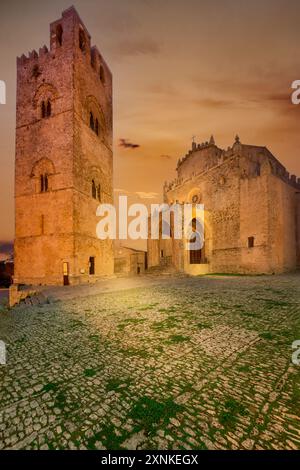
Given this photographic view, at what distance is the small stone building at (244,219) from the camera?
747 inches

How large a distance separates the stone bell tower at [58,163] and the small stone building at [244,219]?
915cm

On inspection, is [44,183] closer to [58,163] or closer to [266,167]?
[58,163]

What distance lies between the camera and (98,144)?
21.4 meters

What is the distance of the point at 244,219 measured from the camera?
67.2 ft

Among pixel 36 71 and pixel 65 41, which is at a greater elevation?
pixel 65 41

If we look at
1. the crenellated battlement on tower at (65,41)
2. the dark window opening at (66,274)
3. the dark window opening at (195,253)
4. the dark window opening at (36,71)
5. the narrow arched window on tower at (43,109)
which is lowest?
the dark window opening at (66,274)

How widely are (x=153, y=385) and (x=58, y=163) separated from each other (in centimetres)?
1867

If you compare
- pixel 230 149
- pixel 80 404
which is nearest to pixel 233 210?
pixel 230 149

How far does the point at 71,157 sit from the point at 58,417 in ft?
59.7

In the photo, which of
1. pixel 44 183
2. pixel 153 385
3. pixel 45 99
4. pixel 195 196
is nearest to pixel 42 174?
pixel 44 183

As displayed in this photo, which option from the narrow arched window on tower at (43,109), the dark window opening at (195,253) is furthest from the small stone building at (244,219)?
the narrow arched window on tower at (43,109)

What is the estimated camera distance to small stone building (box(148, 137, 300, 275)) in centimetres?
1898

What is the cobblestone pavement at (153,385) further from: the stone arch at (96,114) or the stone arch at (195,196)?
the stone arch at (195,196)

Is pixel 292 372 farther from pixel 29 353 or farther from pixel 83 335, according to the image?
pixel 29 353
